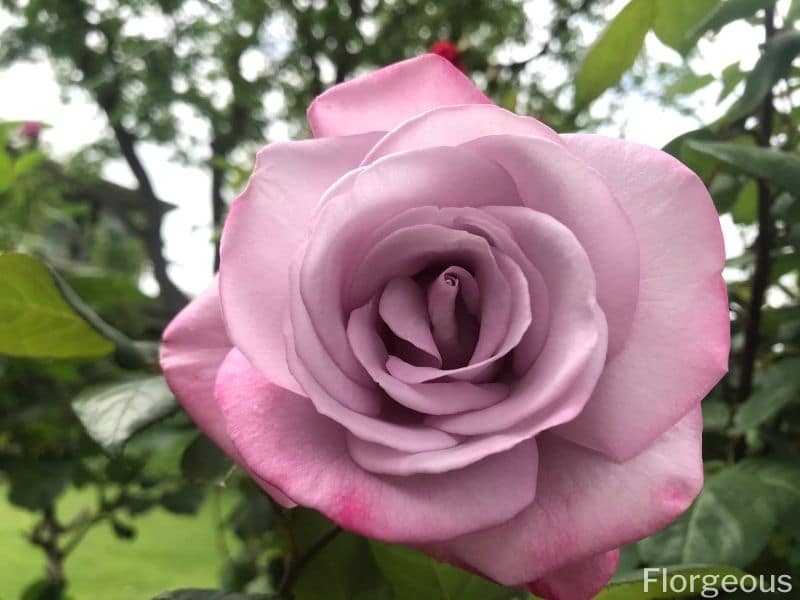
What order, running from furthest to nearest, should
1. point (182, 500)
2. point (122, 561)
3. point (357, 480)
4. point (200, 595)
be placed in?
point (122, 561) < point (182, 500) < point (200, 595) < point (357, 480)

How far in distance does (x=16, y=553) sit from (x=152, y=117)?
57.0 inches

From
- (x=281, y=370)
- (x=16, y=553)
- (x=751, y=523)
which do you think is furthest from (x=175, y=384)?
(x=16, y=553)

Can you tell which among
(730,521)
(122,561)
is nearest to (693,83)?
(730,521)

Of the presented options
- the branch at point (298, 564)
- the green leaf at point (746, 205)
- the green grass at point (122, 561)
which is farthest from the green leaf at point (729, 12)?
the green grass at point (122, 561)

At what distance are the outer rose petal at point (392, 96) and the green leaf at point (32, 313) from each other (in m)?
0.16

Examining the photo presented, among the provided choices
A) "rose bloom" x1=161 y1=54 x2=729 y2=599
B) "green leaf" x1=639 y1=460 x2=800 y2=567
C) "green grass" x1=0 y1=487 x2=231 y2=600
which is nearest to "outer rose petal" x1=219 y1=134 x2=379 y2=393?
"rose bloom" x1=161 y1=54 x2=729 y2=599

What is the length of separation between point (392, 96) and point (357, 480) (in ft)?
0.32

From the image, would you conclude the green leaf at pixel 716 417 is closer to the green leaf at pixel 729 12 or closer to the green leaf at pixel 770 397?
the green leaf at pixel 770 397

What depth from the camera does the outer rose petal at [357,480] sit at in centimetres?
14

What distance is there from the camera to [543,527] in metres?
0.15

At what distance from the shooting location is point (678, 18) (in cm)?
33

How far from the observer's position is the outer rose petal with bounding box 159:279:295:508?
182 millimetres

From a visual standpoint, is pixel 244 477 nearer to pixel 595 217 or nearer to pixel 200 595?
pixel 200 595

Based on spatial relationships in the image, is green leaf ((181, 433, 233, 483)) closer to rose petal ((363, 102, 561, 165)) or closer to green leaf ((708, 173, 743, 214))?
rose petal ((363, 102, 561, 165))
